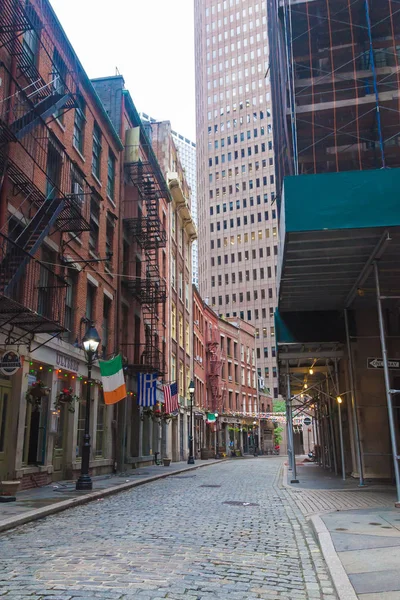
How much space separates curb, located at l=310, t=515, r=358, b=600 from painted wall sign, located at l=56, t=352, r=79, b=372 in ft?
35.4

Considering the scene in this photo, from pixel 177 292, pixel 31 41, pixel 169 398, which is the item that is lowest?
pixel 169 398

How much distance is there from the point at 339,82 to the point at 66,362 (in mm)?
15888

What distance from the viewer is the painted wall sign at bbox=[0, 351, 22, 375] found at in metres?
13.0

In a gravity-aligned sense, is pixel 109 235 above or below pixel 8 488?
above

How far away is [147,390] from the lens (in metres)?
25.7

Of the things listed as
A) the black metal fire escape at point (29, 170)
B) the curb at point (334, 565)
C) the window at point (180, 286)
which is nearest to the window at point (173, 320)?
the window at point (180, 286)

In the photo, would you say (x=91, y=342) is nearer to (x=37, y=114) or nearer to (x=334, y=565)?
(x=37, y=114)

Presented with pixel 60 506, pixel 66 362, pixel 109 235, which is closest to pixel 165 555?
pixel 60 506

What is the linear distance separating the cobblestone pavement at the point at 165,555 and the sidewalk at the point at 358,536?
0.84ft

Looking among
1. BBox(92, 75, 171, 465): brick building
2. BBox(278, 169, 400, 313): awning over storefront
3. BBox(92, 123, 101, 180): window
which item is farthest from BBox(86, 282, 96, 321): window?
BBox(278, 169, 400, 313): awning over storefront

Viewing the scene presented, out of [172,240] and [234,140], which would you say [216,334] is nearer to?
[172,240]

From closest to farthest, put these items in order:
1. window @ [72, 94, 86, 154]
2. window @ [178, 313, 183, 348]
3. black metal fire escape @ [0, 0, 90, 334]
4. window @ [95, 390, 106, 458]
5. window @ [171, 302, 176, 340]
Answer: black metal fire escape @ [0, 0, 90, 334], window @ [72, 94, 86, 154], window @ [95, 390, 106, 458], window @ [171, 302, 176, 340], window @ [178, 313, 183, 348]

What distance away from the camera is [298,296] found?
16688 millimetres

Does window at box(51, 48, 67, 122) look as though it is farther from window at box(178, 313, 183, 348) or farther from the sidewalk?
window at box(178, 313, 183, 348)
